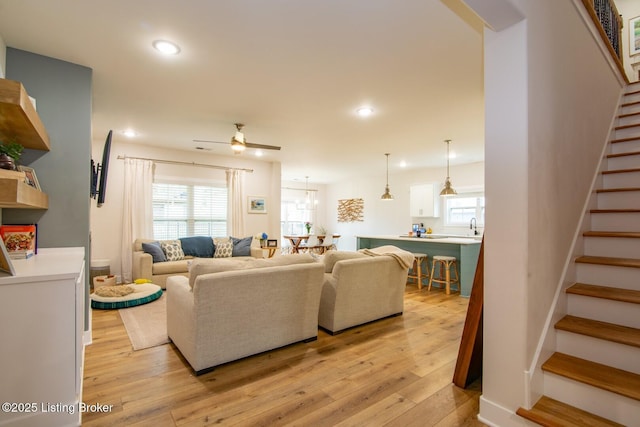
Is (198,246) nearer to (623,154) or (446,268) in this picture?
(446,268)

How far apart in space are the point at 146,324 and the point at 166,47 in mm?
2815

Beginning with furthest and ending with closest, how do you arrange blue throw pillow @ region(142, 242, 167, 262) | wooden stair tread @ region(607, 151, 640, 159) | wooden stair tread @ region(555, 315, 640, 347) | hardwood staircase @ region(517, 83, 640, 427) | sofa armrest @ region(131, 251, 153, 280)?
blue throw pillow @ region(142, 242, 167, 262)
sofa armrest @ region(131, 251, 153, 280)
wooden stair tread @ region(607, 151, 640, 159)
wooden stair tread @ region(555, 315, 640, 347)
hardwood staircase @ region(517, 83, 640, 427)

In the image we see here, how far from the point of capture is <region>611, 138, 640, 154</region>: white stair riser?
9.32 ft

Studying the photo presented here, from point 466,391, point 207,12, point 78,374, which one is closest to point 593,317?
point 466,391

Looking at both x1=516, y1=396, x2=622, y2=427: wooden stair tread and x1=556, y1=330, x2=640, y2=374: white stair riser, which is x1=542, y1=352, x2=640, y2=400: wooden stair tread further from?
x1=516, y1=396, x2=622, y2=427: wooden stair tread

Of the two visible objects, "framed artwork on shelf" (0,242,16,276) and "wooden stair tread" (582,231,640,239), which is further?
"wooden stair tread" (582,231,640,239)

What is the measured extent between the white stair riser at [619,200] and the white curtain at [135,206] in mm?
6486

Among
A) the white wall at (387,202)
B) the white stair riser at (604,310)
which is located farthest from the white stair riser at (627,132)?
the white wall at (387,202)

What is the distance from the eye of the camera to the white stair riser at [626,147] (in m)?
2.84

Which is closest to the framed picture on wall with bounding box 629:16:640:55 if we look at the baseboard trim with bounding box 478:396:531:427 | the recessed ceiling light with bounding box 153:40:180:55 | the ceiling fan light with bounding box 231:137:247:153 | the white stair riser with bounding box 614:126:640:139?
the white stair riser with bounding box 614:126:640:139

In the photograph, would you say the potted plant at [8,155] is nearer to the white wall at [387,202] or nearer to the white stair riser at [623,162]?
the white stair riser at [623,162]

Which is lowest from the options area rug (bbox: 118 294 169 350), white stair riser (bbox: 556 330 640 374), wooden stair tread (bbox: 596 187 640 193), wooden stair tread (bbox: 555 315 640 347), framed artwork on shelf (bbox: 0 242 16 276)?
area rug (bbox: 118 294 169 350)

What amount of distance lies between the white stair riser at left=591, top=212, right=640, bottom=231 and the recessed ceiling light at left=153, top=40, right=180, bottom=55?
370 centimetres

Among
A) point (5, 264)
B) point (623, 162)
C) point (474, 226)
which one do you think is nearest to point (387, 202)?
point (474, 226)
